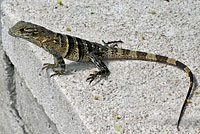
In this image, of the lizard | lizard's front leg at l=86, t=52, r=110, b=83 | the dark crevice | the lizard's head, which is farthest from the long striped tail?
the dark crevice

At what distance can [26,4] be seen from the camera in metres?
3.72

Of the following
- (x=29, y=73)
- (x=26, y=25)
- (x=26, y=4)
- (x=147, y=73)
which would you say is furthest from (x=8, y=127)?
(x=147, y=73)

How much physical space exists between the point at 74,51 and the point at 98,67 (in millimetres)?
270

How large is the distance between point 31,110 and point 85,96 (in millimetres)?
1118

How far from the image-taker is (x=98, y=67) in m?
2.90

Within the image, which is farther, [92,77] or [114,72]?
[114,72]

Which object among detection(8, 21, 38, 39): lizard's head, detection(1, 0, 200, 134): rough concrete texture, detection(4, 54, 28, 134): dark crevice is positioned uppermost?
detection(8, 21, 38, 39): lizard's head

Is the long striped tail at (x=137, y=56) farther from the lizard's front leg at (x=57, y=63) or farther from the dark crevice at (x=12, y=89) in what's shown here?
the dark crevice at (x=12, y=89)

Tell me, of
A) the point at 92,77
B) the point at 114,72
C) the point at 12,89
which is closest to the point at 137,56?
the point at 114,72

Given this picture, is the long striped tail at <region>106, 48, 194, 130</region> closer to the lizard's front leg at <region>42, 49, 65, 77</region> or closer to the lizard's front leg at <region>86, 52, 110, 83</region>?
the lizard's front leg at <region>86, 52, 110, 83</region>

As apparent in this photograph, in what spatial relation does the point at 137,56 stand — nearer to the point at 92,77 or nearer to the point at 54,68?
the point at 92,77

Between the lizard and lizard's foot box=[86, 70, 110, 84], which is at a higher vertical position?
the lizard

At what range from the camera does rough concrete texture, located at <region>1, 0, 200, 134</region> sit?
8.18 ft

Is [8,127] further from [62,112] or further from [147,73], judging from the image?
[147,73]
